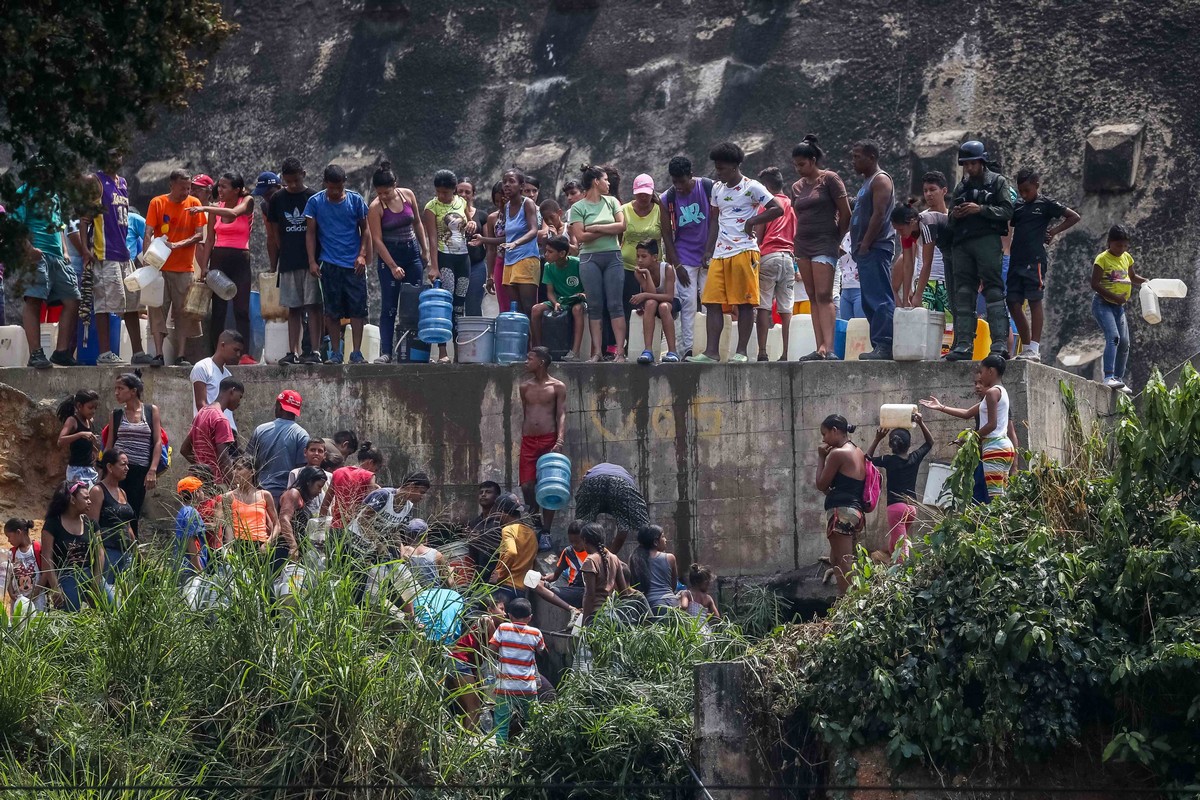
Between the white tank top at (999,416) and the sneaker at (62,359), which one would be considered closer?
→ the white tank top at (999,416)

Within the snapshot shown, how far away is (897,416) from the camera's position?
12305 millimetres

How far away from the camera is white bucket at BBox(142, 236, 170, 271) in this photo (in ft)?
46.8

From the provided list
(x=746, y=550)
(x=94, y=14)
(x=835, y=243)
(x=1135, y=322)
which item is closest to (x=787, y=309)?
(x=835, y=243)

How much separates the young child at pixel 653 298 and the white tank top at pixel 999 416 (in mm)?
2599

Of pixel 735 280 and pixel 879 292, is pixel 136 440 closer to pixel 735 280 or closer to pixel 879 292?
pixel 735 280

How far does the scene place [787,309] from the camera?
46.0 ft

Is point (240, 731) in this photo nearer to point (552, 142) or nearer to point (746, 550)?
point (746, 550)

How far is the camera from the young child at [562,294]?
14.1 meters

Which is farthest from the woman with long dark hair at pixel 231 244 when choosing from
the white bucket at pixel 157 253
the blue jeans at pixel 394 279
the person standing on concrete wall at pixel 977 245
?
the person standing on concrete wall at pixel 977 245

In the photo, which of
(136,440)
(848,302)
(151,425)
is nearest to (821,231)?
(848,302)

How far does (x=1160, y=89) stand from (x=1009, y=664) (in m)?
10.9

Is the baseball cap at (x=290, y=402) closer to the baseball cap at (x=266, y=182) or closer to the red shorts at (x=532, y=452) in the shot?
the red shorts at (x=532, y=452)

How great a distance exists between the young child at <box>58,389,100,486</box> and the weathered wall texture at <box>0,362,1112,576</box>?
1.10 m

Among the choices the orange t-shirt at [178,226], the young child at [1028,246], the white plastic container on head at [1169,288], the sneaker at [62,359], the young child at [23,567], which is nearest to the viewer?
the young child at [23,567]
